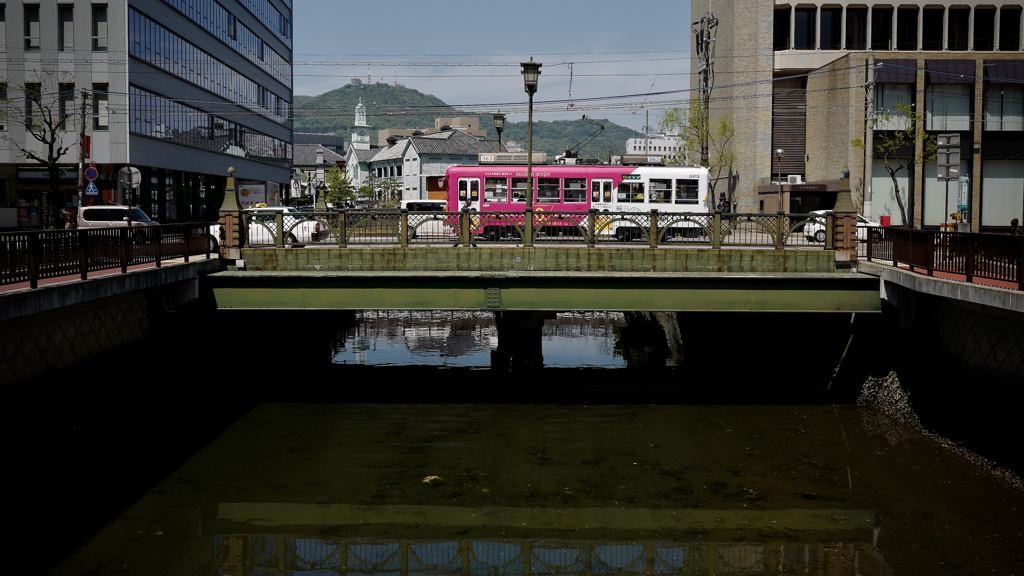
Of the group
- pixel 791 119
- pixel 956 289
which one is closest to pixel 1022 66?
pixel 791 119

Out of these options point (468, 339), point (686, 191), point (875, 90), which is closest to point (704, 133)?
point (875, 90)

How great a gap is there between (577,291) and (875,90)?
37697mm

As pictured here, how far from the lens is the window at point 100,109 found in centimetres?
3912

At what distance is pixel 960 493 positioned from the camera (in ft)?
42.7

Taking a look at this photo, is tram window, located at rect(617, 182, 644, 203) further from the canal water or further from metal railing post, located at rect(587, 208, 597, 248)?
metal railing post, located at rect(587, 208, 597, 248)

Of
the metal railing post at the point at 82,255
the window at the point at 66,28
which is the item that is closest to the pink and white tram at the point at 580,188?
the metal railing post at the point at 82,255

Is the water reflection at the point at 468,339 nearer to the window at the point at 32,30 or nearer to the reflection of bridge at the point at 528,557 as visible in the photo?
the reflection of bridge at the point at 528,557

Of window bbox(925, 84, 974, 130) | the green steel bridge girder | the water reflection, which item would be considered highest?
window bbox(925, 84, 974, 130)

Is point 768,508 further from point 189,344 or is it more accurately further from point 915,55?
point 915,55

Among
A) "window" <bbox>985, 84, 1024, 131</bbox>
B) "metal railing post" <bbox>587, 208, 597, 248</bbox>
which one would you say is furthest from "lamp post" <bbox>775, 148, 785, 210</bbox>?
"metal railing post" <bbox>587, 208, 597, 248</bbox>

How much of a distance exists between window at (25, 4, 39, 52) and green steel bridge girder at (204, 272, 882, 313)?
28815 millimetres

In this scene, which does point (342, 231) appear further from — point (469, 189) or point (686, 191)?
point (686, 191)

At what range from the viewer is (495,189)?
30.7 meters

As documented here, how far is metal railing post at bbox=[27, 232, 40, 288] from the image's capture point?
494 inches
